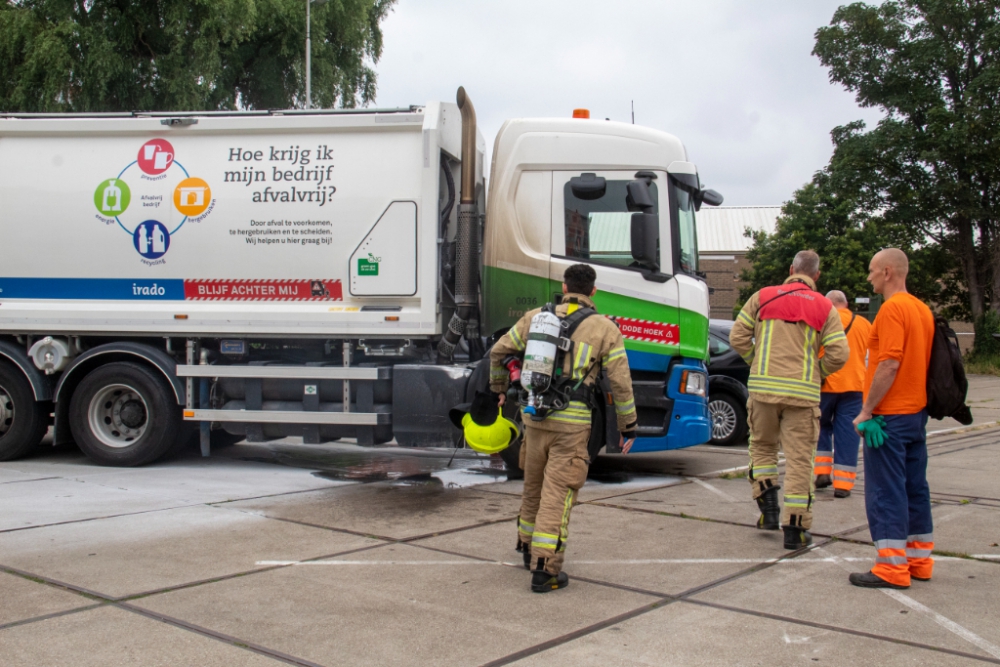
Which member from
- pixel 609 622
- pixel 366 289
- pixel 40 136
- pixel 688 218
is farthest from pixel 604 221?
pixel 40 136

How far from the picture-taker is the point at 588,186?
26.7 ft

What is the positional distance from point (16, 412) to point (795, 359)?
7097 mm

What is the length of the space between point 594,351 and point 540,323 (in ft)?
1.08

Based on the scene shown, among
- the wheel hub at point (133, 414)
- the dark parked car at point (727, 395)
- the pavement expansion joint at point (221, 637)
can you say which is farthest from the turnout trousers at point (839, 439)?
the wheel hub at point (133, 414)

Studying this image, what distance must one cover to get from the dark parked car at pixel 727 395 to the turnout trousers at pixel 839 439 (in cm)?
296

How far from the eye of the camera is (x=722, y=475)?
8938 mm

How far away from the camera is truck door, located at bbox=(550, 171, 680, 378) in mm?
8086

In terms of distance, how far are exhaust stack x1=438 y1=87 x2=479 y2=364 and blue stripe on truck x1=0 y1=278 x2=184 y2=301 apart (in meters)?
2.49

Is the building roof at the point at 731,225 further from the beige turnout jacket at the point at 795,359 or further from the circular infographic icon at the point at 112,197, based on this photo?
the beige turnout jacket at the point at 795,359

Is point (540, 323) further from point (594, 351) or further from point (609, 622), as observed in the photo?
point (609, 622)

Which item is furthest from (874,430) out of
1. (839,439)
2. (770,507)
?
(839,439)

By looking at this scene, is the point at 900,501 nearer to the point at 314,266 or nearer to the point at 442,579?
the point at 442,579

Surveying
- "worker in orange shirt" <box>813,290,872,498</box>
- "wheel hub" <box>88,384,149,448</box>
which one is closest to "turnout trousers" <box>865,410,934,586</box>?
"worker in orange shirt" <box>813,290,872,498</box>

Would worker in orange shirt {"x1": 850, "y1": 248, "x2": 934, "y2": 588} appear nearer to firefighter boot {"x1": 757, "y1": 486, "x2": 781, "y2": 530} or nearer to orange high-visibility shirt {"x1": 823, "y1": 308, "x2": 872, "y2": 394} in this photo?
firefighter boot {"x1": 757, "y1": 486, "x2": 781, "y2": 530}
